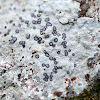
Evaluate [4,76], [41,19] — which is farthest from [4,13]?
[4,76]

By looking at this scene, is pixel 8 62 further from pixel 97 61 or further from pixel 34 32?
pixel 97 61

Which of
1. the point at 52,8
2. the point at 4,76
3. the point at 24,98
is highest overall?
the point at 52,8

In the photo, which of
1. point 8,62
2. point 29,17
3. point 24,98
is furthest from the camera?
point 29,17

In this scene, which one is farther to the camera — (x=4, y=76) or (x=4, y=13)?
(x=4, y=13)

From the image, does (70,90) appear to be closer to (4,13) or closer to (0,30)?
(0,30)

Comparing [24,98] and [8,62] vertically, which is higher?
[8,62]

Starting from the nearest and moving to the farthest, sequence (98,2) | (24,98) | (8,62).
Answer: (24,98)
(8,62)
(98,2)

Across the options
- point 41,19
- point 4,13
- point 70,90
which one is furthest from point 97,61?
point 4,13
